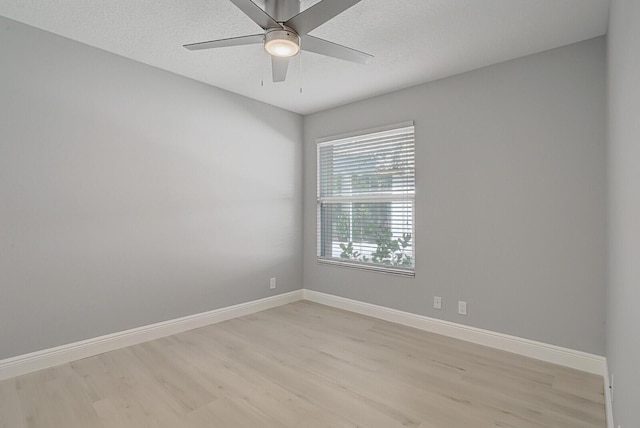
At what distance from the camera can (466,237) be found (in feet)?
10.3

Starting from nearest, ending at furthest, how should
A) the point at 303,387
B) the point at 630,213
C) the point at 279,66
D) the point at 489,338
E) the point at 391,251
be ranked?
the point at 630,213 < the point at 303,387 < the point at 279,66 < the point at 489,338 < the point at 391,251

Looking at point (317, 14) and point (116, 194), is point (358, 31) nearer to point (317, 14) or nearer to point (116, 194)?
point (317, 14)

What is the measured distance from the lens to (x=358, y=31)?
8.11 feet

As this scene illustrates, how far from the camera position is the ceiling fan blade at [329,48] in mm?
2031

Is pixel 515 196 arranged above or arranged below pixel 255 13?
below

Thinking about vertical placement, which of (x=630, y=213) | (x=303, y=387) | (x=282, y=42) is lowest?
(x=303, y=387)

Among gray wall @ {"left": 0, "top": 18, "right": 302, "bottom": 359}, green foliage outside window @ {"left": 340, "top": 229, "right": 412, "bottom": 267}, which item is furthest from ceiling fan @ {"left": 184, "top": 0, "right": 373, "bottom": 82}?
green foliage outside window @ {"left": 340, "top": 229, "right": 412, "bottom": 267}

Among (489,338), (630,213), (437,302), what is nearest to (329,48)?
(630,213)

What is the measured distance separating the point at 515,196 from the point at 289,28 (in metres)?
2.25

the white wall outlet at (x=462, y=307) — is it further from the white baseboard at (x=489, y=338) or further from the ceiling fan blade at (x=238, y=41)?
the ceiling fan blade at (x=238, y=41)

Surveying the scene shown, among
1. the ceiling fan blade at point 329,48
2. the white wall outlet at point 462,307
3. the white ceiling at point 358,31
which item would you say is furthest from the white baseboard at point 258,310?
the ceiling fan blade at point 329,48

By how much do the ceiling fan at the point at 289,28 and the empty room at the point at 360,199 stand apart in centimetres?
2

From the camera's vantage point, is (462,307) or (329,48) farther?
(462,307)

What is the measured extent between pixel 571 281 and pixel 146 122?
151 inches
